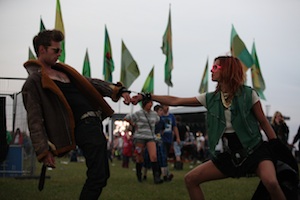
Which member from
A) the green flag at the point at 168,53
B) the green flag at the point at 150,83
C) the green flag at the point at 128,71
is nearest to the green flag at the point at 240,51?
the green flag at the point at 168,53

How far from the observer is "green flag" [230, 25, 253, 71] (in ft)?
86.3

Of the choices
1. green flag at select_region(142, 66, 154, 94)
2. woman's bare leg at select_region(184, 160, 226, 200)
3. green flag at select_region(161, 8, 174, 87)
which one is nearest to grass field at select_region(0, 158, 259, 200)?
woman's bare leg at select_region(184, 160, 226, 200)

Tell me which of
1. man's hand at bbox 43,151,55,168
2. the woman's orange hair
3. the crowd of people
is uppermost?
the woman's orange hair

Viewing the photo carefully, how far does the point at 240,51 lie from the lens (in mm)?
27031

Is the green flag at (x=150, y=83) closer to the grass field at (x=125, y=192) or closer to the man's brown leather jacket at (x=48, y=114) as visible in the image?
the grass field at (x=125, y=192)

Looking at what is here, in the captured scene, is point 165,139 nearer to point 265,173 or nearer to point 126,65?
point 265,173

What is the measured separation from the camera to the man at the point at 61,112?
4.64m

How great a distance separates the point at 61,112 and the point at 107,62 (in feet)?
75.3

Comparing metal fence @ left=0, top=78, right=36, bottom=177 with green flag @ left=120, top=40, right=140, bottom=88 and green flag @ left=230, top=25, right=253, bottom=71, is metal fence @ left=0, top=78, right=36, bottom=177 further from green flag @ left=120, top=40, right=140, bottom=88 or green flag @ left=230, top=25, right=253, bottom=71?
green flag @ left=230, top=25, right=253, bottom=71

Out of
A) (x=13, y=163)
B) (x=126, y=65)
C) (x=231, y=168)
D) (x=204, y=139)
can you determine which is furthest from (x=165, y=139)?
(x=204, y=139)

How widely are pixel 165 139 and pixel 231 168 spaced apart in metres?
10.3

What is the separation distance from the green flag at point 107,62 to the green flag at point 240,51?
20.8ft

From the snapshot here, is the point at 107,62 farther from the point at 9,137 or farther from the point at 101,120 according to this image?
the point at 101,120

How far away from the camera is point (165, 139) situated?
15.2m
